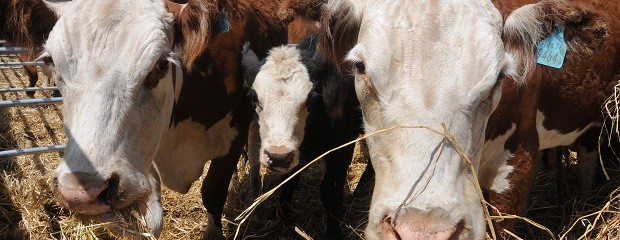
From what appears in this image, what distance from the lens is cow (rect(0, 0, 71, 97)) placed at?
9.77 feet

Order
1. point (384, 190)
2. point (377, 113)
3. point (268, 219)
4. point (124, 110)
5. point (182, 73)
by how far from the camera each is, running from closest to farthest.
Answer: point (384, 190), point (377, 113), point (124, 110), point (182, 73), point (268, 219)

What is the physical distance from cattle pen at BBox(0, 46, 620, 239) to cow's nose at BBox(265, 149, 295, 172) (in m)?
0.52

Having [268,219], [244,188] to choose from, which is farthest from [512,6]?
[244,188]

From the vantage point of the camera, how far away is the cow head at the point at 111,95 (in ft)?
7.94

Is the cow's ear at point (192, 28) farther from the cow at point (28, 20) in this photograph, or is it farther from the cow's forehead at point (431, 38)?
the cow's forehead at point (431, 38)

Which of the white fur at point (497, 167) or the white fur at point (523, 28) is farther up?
the white fur at point (523, 28)

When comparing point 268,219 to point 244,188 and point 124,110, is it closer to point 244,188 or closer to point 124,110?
point 244,188

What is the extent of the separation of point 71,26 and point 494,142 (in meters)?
2.25

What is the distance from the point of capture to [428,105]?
7.23ft

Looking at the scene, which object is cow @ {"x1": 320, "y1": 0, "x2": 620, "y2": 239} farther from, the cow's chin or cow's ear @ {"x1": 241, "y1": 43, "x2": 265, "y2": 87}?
cow's ear @ {"x1": 241, "y1": 43, "x2": 265, "y2": 87}

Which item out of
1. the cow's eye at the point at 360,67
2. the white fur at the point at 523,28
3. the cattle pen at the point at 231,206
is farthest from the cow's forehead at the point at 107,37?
the white fur at the point at 523,28

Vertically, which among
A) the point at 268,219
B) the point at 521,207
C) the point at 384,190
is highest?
the point at 384,190

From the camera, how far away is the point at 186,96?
12.7ft

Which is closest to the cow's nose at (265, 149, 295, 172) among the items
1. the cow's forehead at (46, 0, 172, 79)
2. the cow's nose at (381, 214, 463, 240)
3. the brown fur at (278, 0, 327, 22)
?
the brown fur at (278, 0, 327, 22)
